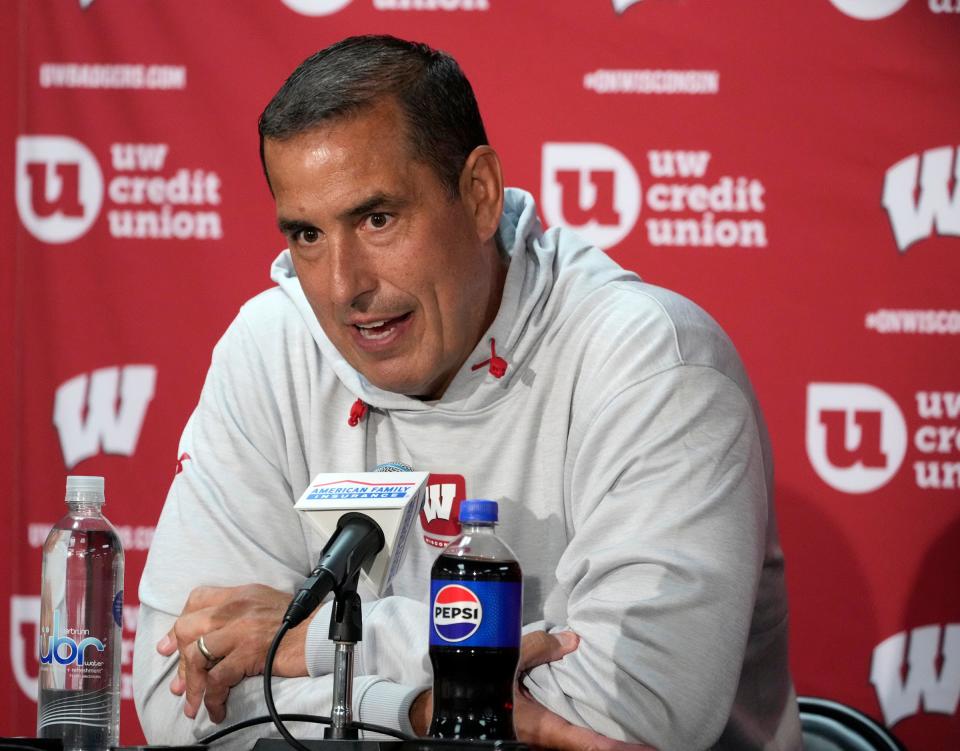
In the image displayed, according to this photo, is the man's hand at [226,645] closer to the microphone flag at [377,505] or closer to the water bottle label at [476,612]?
the microphone flag at [377,505]

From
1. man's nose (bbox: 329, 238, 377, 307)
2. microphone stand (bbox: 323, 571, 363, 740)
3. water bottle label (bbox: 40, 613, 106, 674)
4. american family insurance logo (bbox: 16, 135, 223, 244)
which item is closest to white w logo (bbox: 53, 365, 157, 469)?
american family insurance logo (bbox: 16, 135, 223, 244)

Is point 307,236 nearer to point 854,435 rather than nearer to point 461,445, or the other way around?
point 461,445

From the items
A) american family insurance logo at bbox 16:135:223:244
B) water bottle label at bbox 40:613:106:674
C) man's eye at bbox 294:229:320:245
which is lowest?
water bottle label at bbox 40:613:106:674

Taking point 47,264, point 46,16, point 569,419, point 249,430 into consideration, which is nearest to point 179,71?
point 46,16

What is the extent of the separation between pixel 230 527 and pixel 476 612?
0.90m

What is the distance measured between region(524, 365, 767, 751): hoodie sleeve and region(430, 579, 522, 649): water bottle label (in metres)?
0.35

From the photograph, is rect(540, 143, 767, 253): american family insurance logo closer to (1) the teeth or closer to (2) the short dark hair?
(2) the short dark hair

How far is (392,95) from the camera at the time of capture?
2117mm

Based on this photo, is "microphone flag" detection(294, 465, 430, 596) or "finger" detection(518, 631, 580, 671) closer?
"microphone flag" detection(294, 465, 430, 596)

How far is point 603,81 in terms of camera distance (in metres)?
3.47

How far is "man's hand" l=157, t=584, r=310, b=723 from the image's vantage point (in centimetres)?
195

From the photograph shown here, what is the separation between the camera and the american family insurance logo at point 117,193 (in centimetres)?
360

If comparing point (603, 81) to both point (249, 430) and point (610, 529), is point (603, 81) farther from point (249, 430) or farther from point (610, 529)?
point (610, 529)

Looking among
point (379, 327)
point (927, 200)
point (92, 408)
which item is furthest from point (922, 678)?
point (92, 408)
